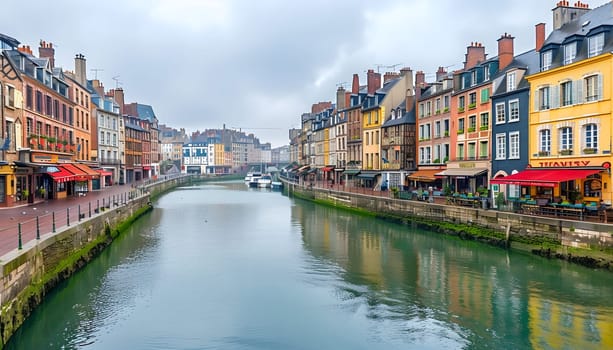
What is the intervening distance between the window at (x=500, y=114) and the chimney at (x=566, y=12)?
15.6 ft

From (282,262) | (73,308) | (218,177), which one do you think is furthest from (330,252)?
(218,177)

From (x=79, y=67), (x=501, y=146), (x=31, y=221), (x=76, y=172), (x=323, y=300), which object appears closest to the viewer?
(x=323, y=300)

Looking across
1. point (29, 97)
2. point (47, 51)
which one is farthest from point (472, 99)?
point (47, 51)

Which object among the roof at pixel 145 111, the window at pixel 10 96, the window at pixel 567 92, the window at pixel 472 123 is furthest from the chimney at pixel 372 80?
the roof at pixel 145 111

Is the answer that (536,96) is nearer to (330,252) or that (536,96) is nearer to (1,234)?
(330,252)

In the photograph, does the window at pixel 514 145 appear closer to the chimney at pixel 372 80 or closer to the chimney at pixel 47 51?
the chimney at pixel 372 80

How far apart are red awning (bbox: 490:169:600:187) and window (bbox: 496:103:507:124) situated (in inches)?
141

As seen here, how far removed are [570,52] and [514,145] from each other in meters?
5.68

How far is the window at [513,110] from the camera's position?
82.6ft

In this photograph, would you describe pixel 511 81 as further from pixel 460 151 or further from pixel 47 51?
pixel 47 51

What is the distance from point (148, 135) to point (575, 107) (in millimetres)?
63348

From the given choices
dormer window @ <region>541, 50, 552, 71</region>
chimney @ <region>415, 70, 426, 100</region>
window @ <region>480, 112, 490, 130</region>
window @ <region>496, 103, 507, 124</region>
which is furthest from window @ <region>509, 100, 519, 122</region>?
chimney @ <region>415, 70, 426, 100</region>

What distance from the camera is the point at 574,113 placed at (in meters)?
21.0

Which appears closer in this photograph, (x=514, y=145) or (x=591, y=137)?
(x=591, y=137)
